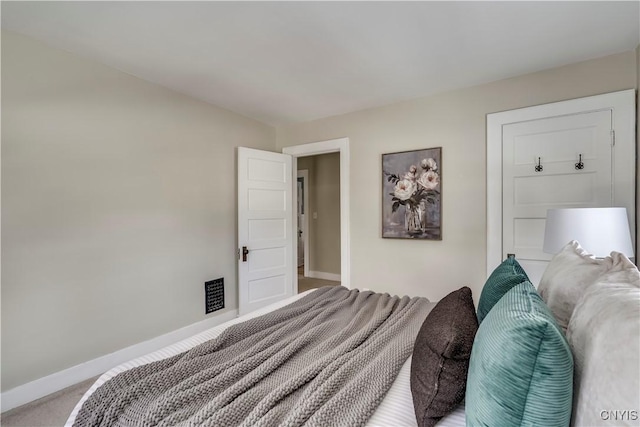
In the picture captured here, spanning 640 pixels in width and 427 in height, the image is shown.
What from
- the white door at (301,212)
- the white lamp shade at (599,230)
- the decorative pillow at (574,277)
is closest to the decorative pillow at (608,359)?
the decorative pillow at (574,277)

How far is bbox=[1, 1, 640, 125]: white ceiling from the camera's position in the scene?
1.73m

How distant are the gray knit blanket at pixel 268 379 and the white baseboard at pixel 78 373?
1.54m

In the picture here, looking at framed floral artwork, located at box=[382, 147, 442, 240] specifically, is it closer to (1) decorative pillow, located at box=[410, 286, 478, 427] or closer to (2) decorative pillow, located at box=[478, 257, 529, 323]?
(2) decorative pillow, located at box=[478, 257, 529, 323]

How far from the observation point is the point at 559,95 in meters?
2.41

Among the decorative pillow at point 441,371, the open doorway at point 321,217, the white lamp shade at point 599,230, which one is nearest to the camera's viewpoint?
the decorative pillow at point 441,371

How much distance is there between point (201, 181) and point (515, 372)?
303 centimetres

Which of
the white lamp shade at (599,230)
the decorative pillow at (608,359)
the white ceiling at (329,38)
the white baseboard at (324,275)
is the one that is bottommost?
the white baseboard at (324,275)

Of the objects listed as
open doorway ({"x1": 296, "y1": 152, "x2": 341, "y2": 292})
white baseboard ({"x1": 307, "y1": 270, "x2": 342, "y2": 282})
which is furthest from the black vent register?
white baseboard ({"x1": 307, "y1": 270, "x2": 342, "y2": 282})

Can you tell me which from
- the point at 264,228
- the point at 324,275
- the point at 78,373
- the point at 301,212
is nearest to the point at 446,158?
the point at 264,228

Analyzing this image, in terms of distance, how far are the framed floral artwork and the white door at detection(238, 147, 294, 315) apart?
1.32 metres

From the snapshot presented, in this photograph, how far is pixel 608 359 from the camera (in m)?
0.62

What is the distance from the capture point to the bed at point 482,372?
0.64m

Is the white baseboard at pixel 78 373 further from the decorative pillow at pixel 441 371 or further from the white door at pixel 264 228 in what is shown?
the decorative pillow at pixel 441 371

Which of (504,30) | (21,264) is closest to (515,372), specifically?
(504,30)
